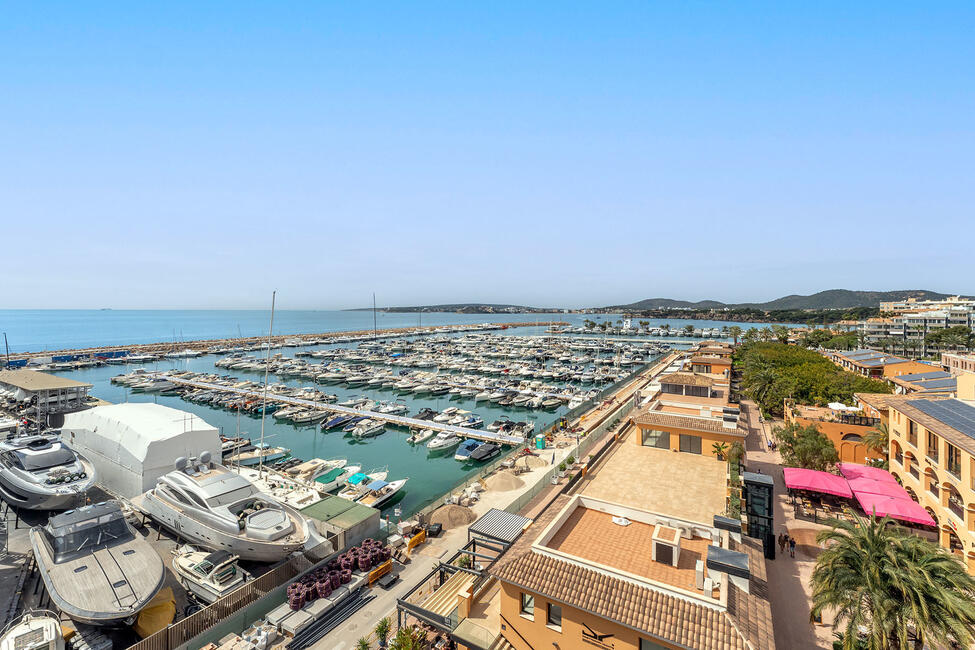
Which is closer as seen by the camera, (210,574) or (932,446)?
(210,574)

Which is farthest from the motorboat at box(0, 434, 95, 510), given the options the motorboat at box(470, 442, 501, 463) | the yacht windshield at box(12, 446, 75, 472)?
the motorboat at box(470, 442, 501, 463)

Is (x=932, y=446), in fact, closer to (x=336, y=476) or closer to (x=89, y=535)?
(x=336, y=476)

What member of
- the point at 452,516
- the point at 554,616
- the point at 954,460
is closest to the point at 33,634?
the point at 452,516

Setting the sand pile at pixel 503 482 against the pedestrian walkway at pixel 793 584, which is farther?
the sand pile at pixel 503 482

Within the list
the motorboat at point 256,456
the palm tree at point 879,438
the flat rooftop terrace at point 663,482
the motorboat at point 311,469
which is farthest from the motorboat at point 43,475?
the palm tree at point 879,438

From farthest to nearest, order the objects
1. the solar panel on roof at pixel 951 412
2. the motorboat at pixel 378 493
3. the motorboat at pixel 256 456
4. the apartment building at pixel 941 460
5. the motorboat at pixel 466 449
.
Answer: the motorboat at pixel 466 449 → the motorboat at pixel 256 456 → the motorboat at pixel 378 493 → the solar panel on roof at pixel 951 412 → the apartment building at pixel 941 460

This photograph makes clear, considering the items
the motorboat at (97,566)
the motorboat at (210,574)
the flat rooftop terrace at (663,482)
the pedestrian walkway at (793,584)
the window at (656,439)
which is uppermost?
the window at (656,439)

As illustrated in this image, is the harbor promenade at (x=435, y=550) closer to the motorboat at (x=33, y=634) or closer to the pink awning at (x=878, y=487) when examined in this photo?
the motorboat at (x=33, y=634)
